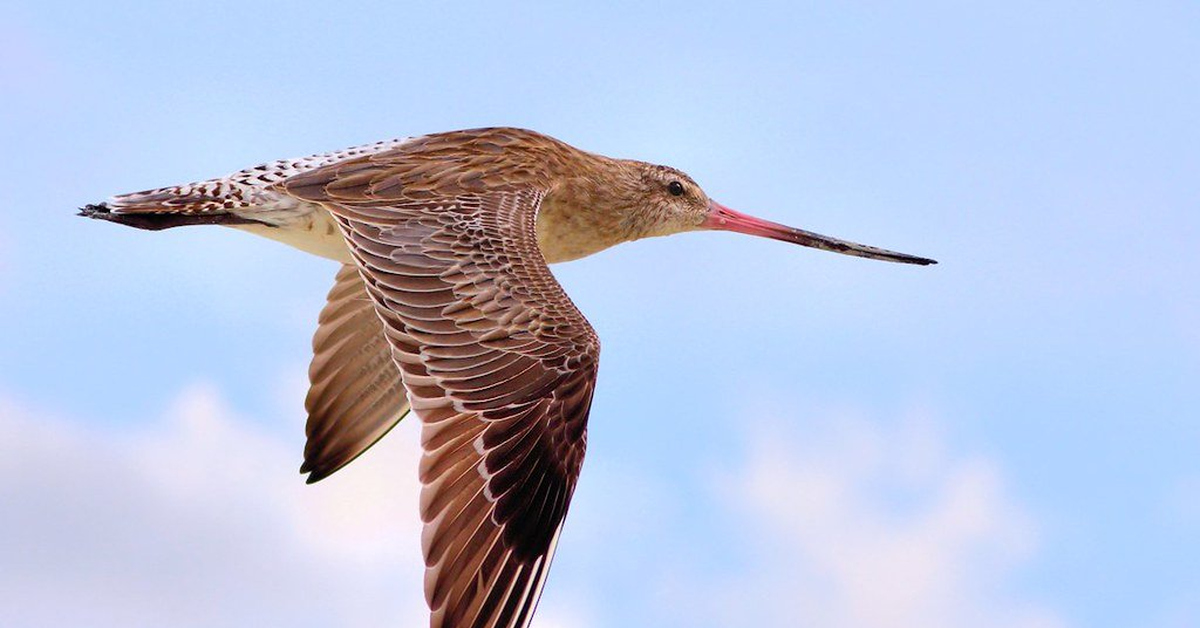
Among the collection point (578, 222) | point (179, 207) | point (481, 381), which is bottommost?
point (481, 381)

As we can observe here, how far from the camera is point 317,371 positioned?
9.72 meters

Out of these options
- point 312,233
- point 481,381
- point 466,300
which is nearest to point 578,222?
point 312,233

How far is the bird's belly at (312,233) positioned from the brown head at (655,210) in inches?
50.3

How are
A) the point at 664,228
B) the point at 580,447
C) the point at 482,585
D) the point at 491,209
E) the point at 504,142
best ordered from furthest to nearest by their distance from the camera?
1. the point at 664,228
2. the point at 504,142
3. the point at 491,209
4. the point at 580,447
5. the point at 482,585

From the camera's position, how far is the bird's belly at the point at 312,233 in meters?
8.95

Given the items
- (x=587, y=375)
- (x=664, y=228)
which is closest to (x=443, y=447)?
(x=587, y=375)

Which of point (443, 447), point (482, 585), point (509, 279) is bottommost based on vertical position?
point (482, 585)

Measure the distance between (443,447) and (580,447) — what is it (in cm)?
64

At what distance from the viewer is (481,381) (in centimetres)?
735

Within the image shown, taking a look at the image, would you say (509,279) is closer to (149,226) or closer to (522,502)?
(522,502)

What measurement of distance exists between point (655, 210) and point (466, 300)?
2.80 metres

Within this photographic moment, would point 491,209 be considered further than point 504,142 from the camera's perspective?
No

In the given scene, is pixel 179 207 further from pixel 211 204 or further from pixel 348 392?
pixel 348 392

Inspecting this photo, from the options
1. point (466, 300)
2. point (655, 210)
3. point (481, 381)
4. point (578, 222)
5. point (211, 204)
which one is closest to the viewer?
point (481, 381)
